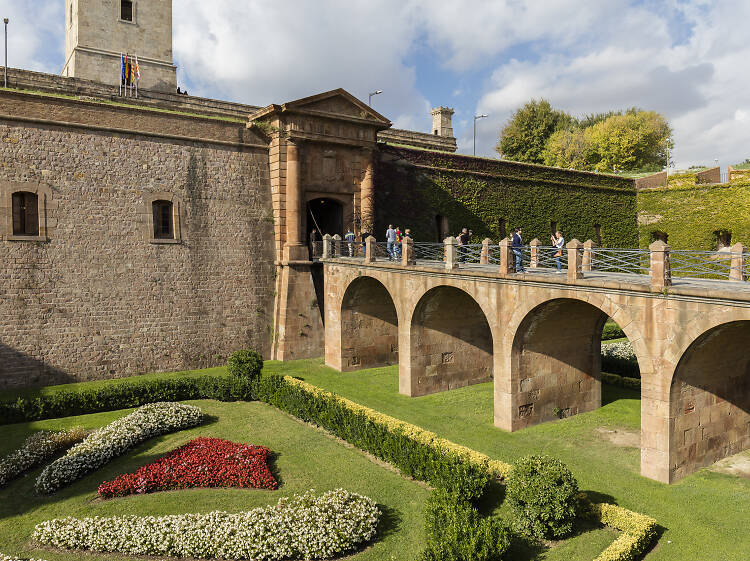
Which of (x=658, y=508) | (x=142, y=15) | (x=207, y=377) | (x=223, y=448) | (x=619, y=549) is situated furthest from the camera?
(x=142, y=15)

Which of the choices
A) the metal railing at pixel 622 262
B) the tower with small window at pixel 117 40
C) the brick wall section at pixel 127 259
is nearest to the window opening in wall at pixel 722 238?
the metal railing at pixel 622 262

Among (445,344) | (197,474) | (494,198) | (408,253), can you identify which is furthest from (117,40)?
(197,474)

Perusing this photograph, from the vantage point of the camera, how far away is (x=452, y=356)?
66.4 feet

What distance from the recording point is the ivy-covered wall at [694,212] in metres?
33.8

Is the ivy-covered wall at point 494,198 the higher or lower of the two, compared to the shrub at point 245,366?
higher

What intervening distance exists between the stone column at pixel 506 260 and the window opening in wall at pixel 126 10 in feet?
85.8

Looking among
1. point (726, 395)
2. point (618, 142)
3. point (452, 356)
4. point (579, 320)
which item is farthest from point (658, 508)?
point (618, 142)

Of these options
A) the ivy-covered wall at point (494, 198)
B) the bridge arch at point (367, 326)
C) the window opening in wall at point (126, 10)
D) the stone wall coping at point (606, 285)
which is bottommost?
the bridge arch at point (367, 326)

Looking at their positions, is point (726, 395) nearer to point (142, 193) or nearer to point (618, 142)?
point (142, 193)

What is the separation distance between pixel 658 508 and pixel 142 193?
65.3 ft

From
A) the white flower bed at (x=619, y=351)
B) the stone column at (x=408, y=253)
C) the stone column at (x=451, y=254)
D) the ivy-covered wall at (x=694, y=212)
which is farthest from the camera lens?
the ivy-covered wall at (x=694, y=212)

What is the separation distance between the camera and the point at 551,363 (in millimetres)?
16281

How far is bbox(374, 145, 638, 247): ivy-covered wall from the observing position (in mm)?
28156

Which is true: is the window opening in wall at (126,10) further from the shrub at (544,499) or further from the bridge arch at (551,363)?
the shrub at (544,499)
